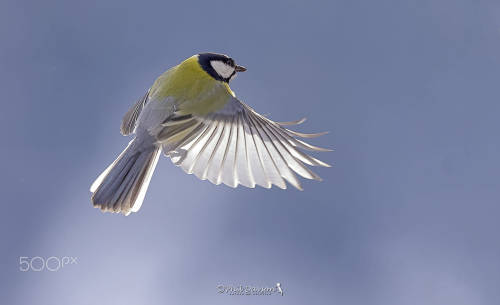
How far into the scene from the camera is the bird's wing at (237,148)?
1761 mm

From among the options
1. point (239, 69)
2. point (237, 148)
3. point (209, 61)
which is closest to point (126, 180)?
point (237, 148)

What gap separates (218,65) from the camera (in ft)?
6.83

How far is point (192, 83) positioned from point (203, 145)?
27cm

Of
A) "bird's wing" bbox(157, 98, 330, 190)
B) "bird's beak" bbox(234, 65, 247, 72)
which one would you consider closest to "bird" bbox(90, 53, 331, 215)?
"bird's wing" bbox(157, 98, 330, 190)

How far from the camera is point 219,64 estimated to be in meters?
2.09

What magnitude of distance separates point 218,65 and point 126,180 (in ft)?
2.03

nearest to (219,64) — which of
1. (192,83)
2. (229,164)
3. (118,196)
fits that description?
(192,83)

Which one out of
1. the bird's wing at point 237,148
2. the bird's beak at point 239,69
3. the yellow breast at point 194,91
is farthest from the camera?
the bird's beak at point 239,69

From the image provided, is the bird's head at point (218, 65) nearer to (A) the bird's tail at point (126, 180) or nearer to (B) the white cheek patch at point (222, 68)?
(B) the white cheek patch at point (222, 68)

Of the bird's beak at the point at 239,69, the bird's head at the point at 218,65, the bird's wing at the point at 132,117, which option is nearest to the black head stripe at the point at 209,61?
the bird's head at the point at 218,65

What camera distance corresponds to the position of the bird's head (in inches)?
80.7

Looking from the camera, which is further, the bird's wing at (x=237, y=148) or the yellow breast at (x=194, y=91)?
the yellow breast at (x=194, y=91)

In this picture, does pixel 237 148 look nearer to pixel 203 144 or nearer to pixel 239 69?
pixel 203 144

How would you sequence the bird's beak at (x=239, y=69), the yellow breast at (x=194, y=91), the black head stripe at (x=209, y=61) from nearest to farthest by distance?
the yellow breast at (x=194, y=91) < the black head stripe at (x=209, y=61) < the bird's beak at (x=239, y=69)
